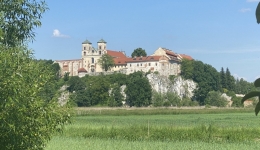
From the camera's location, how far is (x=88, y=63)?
5281 inches

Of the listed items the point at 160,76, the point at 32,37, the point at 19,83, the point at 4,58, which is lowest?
the point at 19,83

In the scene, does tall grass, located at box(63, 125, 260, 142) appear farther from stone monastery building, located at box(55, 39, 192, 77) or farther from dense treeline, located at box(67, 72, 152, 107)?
stone monastery building, located at box(55, 39, 192, 77)

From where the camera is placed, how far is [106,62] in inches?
4845

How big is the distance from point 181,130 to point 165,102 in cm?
7408

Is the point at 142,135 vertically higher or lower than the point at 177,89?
lower

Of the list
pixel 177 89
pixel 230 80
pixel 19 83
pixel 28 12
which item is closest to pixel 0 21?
pixel 28 12

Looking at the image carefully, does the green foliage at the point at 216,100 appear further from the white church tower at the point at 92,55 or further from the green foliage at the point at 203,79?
the white church tower at the point at 92,55

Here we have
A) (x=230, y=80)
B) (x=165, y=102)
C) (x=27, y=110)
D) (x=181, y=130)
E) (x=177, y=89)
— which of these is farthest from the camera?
(x=230, y=80)

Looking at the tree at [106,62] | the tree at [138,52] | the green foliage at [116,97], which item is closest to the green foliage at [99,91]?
the green foliage at [116,97]

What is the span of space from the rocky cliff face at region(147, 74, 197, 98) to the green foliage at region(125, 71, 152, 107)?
17.1 feet

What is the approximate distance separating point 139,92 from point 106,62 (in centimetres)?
2744

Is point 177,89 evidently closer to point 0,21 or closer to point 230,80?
→ point 230,80

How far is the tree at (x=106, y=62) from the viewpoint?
123 m

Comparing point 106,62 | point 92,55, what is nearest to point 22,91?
point 106,62
